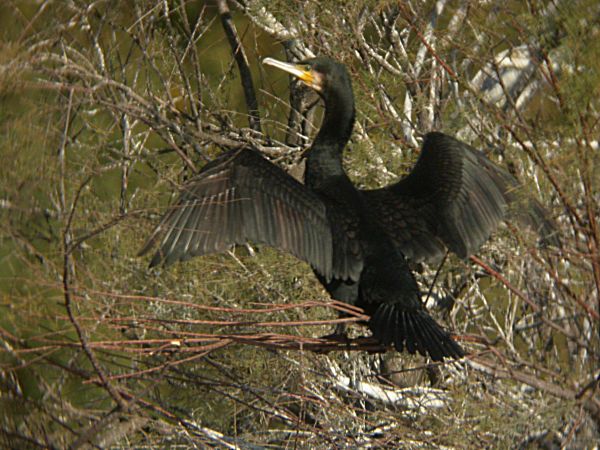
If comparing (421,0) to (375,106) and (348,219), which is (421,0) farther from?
(348,219)

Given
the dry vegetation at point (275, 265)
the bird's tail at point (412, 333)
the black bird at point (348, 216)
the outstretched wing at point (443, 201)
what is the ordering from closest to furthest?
the dry vegetation at point (275, 265), the bird's tail at point (412, 333), the black bird at point (348, 216), the outstretched wing at point (443, 201)

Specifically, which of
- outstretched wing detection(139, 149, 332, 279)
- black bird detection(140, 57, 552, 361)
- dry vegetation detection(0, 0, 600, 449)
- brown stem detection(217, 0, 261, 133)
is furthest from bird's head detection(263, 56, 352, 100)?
brown stem detection(217, 0, 261, 133)

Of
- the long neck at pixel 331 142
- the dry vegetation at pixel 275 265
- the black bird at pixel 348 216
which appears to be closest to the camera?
the dry vegetation at pixel 275 265

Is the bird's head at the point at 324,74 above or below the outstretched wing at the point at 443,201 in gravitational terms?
above

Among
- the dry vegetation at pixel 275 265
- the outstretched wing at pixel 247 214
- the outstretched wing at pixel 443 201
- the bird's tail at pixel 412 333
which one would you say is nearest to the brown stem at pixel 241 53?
the dry vegetation at pixel 275 265

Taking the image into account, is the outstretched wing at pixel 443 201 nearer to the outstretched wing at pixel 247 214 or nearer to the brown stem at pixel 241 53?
the outstretched wing at pixel 247 214

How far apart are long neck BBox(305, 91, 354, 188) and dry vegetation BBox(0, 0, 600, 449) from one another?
232mm

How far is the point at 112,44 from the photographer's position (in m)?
3.79

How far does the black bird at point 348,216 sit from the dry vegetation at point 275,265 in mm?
132

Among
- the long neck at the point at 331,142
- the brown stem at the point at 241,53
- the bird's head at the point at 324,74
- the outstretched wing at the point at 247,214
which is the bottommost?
the outstretched wing at the point at 247,214

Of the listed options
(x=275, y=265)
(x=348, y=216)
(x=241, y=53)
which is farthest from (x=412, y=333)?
(x=241, y=53)

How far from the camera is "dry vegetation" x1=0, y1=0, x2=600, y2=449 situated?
91.0 inches

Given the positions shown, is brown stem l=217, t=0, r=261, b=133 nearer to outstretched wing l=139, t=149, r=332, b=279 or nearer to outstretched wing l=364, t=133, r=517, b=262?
outstretched wing l=364, t=133, r=517, b=262

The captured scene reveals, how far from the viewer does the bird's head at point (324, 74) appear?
3502 mm
